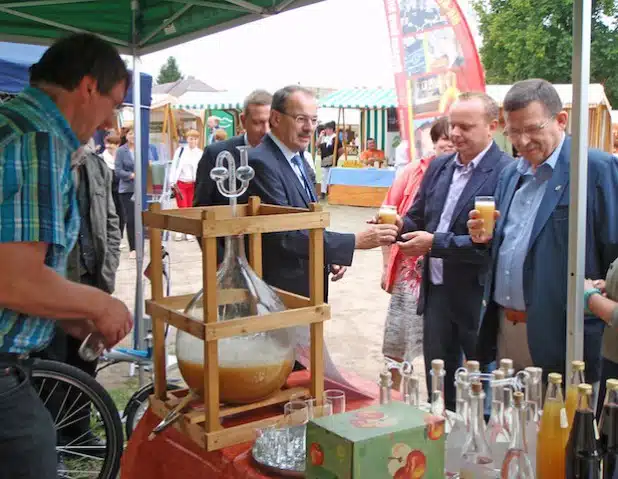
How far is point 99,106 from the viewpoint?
1.78 metres

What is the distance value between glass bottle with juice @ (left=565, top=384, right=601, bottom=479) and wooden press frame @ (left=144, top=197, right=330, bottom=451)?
62 centimetres

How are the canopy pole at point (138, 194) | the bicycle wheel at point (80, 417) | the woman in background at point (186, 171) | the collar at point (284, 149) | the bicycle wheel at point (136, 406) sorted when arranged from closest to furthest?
1. the collar at point (284, 149)
2. the bicycle wheel at point (80, 417)
3. the bicycle wheel at point (136, 406)
4. the canopy pole at point (138, 194)
5. the woman in background at point (186, 171)

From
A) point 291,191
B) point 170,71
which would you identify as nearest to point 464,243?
point 291,191

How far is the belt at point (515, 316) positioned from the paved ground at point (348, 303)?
248 centimetres

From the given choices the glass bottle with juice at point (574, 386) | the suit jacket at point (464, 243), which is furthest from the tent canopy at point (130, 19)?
the glass bottle with juice at point (574, 386)

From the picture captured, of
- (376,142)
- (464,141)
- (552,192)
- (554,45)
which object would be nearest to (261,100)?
(464,141)

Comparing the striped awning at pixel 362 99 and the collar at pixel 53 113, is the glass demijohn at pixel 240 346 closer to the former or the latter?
the collar at pixel 53 113

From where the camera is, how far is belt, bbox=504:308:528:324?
2.55 metres

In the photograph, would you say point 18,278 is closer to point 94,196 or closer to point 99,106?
point 99,106

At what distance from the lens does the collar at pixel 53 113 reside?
66.2 inches

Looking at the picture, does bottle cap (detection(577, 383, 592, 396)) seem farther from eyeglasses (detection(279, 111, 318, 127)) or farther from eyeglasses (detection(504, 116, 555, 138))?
eyeglasses (detection(279, 111, 318, 127))

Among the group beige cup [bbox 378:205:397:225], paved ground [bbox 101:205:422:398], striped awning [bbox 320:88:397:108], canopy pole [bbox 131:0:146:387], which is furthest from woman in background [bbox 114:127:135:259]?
striped awning [bbox 320:88:397:108]

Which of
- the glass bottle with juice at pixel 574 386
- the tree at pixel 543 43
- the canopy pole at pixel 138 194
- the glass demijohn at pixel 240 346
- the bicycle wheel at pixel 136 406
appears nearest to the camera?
the glass bottle with juice at pixel 574 386

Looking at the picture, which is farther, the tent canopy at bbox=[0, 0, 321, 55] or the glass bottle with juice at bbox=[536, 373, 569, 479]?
the tent canopy at bbox=[0, 0, 321, 55]
